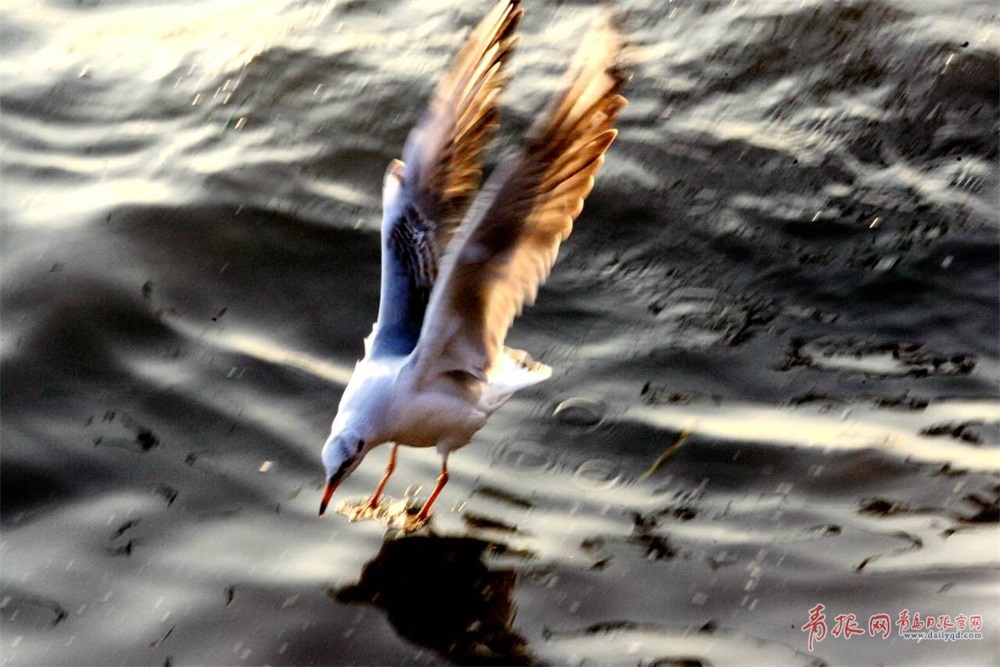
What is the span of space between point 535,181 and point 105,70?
499 centimetres

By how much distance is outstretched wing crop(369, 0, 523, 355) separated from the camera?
4.71 m

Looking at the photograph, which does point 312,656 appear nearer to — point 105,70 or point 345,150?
point 345,150

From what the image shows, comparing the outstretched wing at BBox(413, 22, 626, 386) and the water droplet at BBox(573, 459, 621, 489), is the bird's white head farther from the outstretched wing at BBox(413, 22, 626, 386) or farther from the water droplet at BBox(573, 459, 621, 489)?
the water droplet at BBox(573, 459, 621, 489)

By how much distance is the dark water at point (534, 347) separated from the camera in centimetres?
443

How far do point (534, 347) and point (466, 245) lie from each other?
2.03 metres

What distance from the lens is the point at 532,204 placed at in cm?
412

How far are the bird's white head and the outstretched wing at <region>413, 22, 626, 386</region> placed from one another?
0.38m

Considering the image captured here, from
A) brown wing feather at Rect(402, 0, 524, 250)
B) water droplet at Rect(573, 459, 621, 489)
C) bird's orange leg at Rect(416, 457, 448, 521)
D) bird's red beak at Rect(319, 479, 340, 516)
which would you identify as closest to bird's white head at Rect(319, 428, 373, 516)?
bird's red beak at Rect(319, 479, 340, 516)

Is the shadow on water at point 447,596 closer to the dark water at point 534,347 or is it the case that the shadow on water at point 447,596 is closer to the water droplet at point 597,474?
the dark water at point 534,347

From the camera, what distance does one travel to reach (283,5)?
8.83 meters

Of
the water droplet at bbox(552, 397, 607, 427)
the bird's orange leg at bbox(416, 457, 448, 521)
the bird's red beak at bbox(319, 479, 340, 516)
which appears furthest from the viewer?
the water droplet at bbox(552, 397, 607, 427)

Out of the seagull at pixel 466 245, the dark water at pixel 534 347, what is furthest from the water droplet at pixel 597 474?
the seagull at pixel 466 245

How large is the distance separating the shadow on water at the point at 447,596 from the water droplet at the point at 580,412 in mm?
936

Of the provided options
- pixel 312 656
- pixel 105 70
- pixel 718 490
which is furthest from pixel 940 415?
pixel 105 70
